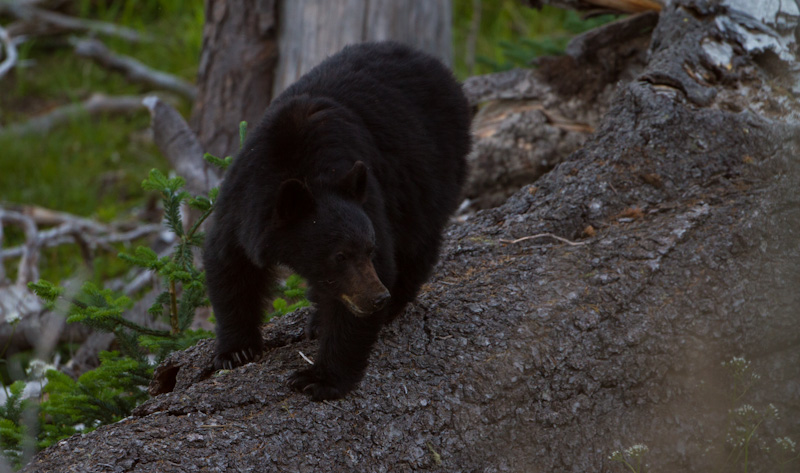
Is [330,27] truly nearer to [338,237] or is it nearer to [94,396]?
[94,396]

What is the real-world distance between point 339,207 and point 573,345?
2.93 feet

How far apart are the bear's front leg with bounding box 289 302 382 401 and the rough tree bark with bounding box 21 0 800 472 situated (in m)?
0.04

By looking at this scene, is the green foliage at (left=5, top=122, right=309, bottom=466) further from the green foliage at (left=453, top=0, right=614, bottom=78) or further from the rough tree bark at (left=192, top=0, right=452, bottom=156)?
the green foliage at (left=453, top=0, right=614, bottom=78)

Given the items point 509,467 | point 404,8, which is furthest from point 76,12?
point 509,467

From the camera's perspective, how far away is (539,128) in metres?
4.97

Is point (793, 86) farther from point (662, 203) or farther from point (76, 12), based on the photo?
point (76, 12)

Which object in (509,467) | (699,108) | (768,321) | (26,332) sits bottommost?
(26,332)

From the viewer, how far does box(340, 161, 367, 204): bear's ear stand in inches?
98.7

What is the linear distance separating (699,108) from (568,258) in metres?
Answer: 1.08

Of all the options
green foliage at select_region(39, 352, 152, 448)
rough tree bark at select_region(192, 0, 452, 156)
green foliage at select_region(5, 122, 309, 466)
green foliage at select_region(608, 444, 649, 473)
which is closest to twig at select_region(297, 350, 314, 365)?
green foliage at select_region(5, 122, 309, 466)

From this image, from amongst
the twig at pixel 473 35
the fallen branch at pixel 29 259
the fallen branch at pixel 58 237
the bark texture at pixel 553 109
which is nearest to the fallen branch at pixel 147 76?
the fallen branch at pixel 58 237

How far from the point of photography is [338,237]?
2.58 metres

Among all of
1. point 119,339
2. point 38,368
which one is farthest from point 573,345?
point 38,368

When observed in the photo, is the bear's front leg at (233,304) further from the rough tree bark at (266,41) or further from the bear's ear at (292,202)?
the rough tree bark at (266,41)
